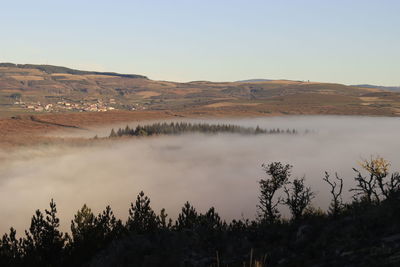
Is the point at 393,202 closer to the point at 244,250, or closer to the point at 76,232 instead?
the point at 244,250

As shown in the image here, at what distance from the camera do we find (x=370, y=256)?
15914mm

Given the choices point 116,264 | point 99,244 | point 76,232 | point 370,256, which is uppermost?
point 370,256

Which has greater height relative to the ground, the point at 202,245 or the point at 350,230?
the point at 350,230

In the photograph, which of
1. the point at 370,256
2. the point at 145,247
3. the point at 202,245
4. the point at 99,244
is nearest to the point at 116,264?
the point at 145,247

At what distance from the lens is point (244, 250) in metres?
21.6

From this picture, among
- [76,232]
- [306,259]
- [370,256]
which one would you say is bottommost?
[76,232]

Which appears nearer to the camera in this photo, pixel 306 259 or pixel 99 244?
pixel 306 259

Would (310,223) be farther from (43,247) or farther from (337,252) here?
(43,247)

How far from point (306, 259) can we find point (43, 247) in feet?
119

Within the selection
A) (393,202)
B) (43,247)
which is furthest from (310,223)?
(43,247)

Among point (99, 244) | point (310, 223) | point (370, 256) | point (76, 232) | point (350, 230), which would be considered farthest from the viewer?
point (76, 232)

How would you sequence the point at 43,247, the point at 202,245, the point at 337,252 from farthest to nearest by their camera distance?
the point at 43,247, the point at 202,245, the point at 337,252

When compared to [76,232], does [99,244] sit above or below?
above

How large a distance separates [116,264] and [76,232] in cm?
3621
